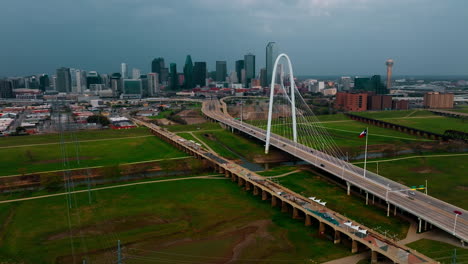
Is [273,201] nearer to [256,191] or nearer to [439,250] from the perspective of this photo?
[256,191]

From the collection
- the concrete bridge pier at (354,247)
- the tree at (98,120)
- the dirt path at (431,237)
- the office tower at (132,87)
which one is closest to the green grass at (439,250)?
the dirt path at (431,237)

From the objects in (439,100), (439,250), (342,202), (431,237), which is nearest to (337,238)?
(439,250)

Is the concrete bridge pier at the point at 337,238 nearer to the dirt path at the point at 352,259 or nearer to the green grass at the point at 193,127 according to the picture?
the dirt path at the point at 352,259

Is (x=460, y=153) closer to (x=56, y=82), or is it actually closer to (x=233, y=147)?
(x=233, y=147)

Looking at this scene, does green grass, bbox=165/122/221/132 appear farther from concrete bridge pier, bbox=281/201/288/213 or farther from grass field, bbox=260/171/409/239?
concrete bridge pier, bbox=281/201/288/213

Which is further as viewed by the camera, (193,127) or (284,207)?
(193,127)

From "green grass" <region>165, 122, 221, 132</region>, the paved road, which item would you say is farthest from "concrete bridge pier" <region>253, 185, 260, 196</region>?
"green grass" <region>165, 122, 221, 132</region>
